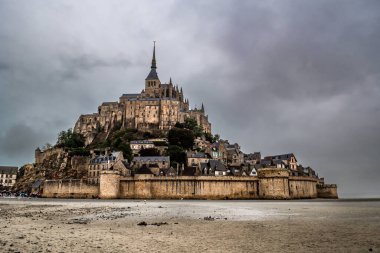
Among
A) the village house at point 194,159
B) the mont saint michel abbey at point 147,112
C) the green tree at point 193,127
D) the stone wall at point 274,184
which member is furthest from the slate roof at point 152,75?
the stone wall at point 274,184

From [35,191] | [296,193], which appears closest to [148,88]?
[35,191]

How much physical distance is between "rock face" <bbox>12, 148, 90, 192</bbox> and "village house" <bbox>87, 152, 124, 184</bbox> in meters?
3.27

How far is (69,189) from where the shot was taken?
194ft

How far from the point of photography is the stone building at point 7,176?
89750 millimetres

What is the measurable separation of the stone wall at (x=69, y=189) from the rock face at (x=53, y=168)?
7.58 m

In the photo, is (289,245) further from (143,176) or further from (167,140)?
(167,140)

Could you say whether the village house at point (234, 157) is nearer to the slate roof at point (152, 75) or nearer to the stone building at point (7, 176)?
the slate roof at point (152, 75)

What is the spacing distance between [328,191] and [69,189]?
50.1 meters

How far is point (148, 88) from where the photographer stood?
108 metres

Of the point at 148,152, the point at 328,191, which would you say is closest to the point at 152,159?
the point at 148,152

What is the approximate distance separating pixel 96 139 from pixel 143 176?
46289 mm

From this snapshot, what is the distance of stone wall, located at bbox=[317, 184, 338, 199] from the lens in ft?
213

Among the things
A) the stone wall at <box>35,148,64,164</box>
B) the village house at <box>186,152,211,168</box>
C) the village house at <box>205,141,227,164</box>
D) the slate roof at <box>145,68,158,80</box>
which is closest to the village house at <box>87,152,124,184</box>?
the village house at <box>186,152,211,168</box>

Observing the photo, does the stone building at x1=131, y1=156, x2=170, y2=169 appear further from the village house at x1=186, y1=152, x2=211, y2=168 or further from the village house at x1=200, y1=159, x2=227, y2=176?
the village house at x1=200, y1=159, x2=227, y2=176
